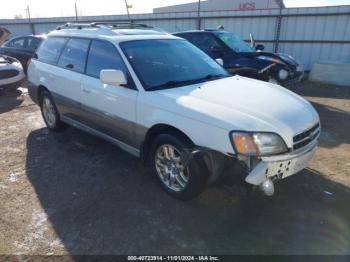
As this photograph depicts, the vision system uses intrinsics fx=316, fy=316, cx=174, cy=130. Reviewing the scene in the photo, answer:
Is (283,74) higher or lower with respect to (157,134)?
lower

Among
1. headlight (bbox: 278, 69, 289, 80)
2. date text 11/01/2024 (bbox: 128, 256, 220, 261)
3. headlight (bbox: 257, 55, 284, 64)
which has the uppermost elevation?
headlight (bbox: 257, 55, 284, 64)

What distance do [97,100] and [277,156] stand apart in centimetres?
242

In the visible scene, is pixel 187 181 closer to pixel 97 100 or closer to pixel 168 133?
pixel 168 133

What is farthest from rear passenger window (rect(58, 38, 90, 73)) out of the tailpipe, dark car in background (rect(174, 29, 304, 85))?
dark car in background (rect(174, 29, 304, 85))

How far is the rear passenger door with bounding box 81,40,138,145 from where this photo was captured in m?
3.71

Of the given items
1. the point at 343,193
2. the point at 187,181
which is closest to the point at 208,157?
the point at 187,181

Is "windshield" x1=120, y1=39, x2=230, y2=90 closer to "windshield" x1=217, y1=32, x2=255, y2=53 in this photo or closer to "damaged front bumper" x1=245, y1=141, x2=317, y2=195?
"damaged front bumper" x1=245, y1=141, x2=317, y2=195

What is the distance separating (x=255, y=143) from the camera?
110 inches

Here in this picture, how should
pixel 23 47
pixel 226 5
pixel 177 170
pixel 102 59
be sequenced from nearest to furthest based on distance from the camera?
pixel 177 170, pixel 102 59, pixel 23 47, pixel 226 5

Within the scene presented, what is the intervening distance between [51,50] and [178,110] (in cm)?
323

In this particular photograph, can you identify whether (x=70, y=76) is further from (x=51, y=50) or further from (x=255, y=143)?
(x=255, y=143)

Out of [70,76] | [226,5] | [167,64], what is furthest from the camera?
[226,5]

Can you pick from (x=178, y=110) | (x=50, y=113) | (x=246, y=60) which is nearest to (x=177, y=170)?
(x=178, y=110)

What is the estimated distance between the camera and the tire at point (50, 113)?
543 centimetres
